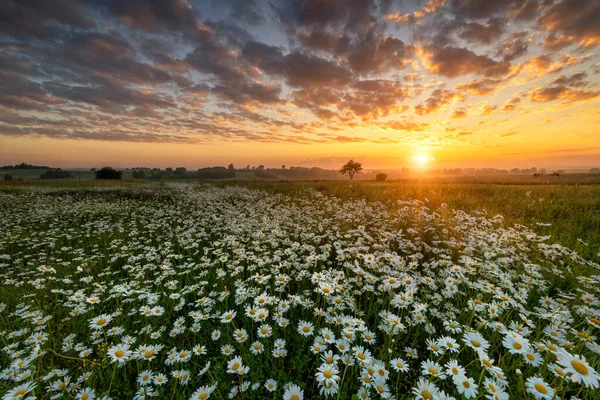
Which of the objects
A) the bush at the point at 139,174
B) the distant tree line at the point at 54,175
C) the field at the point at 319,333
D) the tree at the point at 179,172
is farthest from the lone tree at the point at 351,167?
the distant tree line at the point at 54,175

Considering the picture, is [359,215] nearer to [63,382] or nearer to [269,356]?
[269,356]

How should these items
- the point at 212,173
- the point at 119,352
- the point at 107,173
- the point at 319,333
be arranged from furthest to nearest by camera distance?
the point at 212,173 < the point at 107,173 < the point at 319,333 < the point at 119,352

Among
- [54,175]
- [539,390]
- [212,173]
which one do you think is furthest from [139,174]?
[539,390]

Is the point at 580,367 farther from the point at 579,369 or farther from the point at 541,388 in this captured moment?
the point at 541,388

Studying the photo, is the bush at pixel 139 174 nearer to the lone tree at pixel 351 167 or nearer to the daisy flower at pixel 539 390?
the lone tree at pixel 351 167

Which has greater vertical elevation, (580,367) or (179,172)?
(580,367)

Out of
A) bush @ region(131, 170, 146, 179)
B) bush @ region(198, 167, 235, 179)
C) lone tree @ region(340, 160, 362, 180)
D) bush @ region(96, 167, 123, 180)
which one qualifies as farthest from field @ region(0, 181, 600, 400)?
bush @ region(131, 170, 146, 179)

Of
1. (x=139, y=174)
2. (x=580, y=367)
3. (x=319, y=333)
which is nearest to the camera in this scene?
(x=580, y=367)

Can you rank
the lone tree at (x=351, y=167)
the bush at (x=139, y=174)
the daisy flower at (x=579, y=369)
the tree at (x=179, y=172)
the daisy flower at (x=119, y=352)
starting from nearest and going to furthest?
the daisy flower at (x=579, y=369)
the daisy flower at (x=119, y=352)
the lone tree at (x=351, y=167)
the bush at (x=139, y=174)
the tree at (x=179, y=172)

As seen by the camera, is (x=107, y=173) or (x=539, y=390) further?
(x=107, y=173)

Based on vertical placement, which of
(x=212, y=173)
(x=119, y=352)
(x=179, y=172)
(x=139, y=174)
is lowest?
(x=139, y=174)

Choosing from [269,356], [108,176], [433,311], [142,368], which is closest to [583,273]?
[433,311]

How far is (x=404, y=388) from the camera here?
9.21 feet

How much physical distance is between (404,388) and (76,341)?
4.64m
